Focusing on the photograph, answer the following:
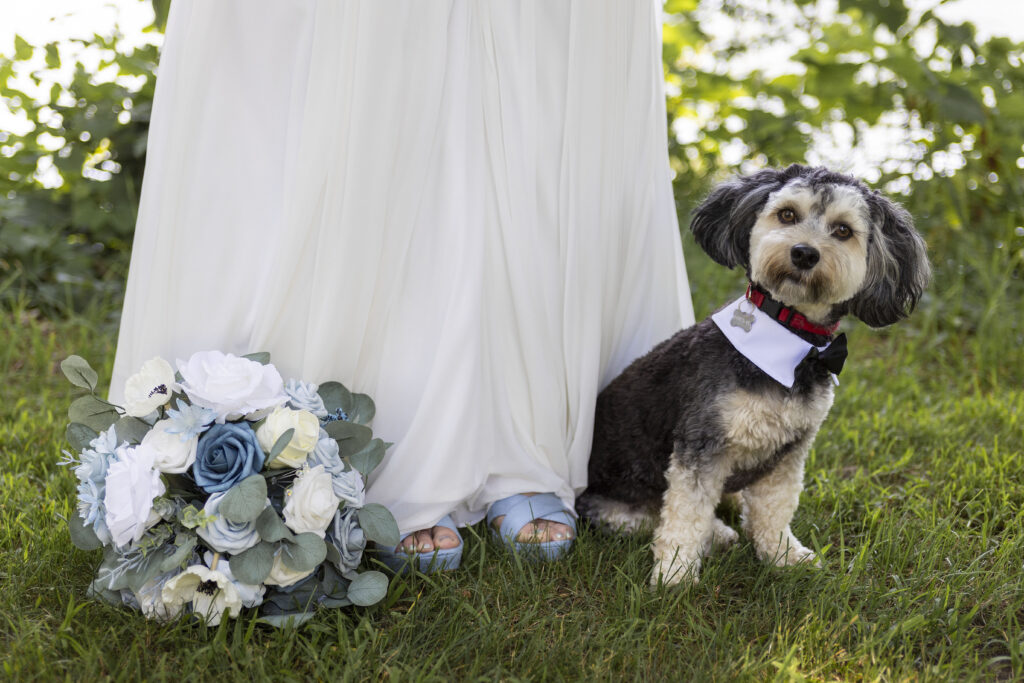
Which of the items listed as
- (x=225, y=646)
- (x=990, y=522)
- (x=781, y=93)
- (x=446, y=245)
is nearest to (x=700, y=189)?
(x=781, y=93)

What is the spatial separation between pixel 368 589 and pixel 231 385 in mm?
620

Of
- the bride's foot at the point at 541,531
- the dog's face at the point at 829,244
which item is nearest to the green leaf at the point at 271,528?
the bride's foot at the point at 541,531

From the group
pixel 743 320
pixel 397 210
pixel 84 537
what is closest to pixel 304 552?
pixel 84 537

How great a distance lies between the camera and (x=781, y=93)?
5.57 meters

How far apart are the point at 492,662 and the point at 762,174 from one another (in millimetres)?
1513

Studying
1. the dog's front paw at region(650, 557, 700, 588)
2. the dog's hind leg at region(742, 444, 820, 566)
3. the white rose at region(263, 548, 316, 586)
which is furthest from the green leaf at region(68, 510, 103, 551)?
the dog's hind leg at region(742, 444, 820, 566)

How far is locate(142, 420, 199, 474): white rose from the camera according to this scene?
203 centimetres

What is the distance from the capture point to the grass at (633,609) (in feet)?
6.42

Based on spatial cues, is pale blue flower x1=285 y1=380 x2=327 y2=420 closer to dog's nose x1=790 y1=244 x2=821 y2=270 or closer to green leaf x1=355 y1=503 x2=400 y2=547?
green leaf x1=355 y1=503 x2=400 y2=547

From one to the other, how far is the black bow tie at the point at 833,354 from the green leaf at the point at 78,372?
197 centimetres

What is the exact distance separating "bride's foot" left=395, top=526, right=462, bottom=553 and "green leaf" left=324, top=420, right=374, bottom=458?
0.97 ft

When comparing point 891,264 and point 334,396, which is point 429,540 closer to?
point 334,396

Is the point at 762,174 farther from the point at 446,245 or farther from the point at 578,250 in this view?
the point at 446,245

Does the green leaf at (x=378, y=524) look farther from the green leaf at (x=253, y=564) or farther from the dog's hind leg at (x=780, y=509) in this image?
the dog's hind leg at (x=780, y=509)
